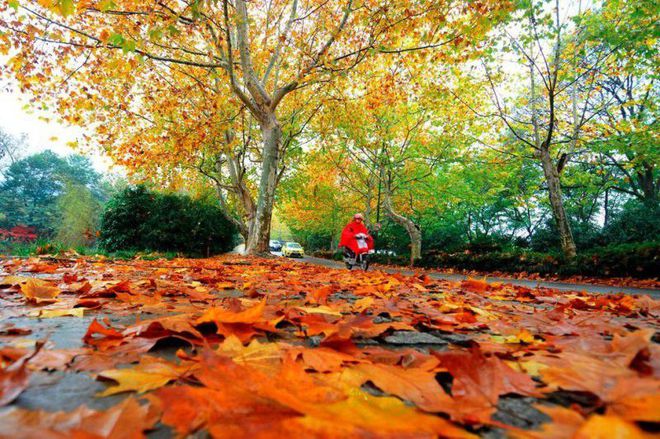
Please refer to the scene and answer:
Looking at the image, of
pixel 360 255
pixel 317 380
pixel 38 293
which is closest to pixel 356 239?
pixel 360 255

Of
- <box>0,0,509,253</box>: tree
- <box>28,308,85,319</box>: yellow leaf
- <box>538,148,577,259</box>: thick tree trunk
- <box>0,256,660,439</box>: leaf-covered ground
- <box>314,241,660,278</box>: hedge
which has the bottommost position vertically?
<box>28,308,85,319</box>: yellow leaf

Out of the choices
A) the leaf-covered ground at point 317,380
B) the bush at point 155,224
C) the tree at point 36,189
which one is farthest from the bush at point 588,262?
the tree at point 36,189

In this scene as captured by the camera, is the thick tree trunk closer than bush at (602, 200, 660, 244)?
Yes

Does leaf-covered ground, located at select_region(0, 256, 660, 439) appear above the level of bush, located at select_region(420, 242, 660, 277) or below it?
below

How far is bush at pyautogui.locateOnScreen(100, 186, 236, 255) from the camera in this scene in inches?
520

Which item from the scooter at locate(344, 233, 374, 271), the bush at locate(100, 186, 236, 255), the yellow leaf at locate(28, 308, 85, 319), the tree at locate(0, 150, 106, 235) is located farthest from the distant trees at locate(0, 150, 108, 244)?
the yellow leaf at locate(28, 308, 85, 319)

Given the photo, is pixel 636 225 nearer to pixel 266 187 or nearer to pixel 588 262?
pixel 588 262

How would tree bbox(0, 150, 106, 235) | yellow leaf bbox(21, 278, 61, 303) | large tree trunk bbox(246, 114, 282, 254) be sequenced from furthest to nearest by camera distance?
1. tree bbox(0, 150, 106, 235)
2. large tree trunk bbox(246, 114, 282, 254)
3. yellow leaf bbox(21, 278, 61, 303)

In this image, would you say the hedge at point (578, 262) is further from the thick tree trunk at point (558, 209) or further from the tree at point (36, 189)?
the tree at point (36, 189)

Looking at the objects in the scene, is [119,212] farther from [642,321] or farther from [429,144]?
[642,321]

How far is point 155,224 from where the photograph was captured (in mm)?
13688

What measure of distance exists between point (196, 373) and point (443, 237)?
26235mm

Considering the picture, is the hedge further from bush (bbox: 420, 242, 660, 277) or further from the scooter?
the scooter

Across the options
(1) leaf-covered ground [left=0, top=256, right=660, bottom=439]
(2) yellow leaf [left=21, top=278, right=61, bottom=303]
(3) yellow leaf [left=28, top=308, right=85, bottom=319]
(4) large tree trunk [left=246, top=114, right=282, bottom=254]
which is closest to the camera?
(1) leaf-covered ground [left=0, top=256, right=660, bottom=439]
